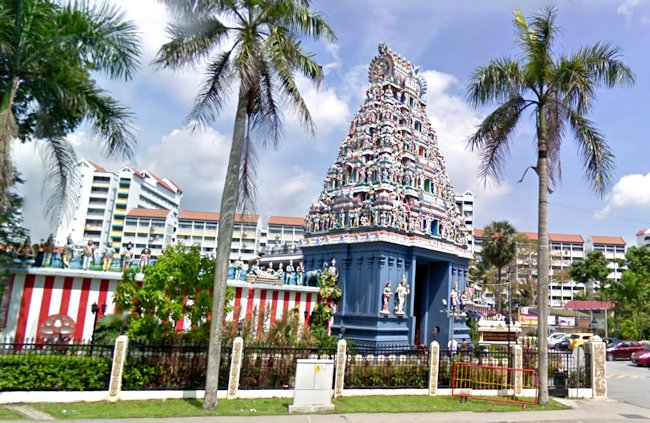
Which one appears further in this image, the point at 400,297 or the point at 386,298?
the point at 400,297

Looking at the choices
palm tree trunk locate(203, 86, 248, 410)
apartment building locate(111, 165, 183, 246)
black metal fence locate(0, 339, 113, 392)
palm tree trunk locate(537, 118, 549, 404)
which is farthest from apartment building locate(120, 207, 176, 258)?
palm tree trunk locate(537, 118, 549, 404)

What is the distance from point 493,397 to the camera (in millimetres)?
14641

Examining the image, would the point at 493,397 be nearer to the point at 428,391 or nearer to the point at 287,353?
the point at 428,391

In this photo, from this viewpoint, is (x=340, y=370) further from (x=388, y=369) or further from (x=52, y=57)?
(x=52, y=57)

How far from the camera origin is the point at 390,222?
25688 mm

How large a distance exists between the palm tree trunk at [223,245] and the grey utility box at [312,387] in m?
1.98

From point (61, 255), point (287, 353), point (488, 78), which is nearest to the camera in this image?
point (287, 353)

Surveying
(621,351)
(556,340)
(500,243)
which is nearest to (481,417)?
(621,351)

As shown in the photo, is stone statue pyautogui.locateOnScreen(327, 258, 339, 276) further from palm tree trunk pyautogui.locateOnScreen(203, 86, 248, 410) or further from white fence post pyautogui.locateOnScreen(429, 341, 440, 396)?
palm tree trunk pyautogui.locateOnScreen(203, 86, 248, 410)

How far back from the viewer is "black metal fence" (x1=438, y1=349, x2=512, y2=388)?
1515cm

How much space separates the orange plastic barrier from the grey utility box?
15.1 feet

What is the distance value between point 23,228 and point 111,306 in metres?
4.73

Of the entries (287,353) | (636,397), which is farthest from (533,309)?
(287,353)

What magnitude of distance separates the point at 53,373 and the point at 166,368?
2.67m
